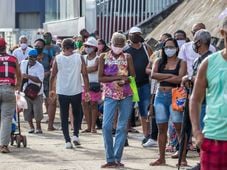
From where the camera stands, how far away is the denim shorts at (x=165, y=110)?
33.0ft

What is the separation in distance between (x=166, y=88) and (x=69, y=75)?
2400 millimetres

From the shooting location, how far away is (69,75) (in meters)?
12.2

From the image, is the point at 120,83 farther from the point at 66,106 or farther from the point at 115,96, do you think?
the point at 66,106

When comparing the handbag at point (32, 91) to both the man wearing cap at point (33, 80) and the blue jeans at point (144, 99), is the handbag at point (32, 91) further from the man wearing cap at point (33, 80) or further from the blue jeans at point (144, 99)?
the blue jeans at point (144, 99)

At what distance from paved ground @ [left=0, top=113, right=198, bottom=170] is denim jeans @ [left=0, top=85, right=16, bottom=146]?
0.28m

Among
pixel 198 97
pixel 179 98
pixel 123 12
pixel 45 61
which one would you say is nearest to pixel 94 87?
pixel 45 61

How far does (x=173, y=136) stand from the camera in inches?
451

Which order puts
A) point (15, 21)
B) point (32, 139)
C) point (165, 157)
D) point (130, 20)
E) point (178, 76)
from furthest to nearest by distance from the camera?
1. point (15, 21)
2. point (130, 20)
3. point (32, 139)
4. point (165, 157)
5. point (178, 76)

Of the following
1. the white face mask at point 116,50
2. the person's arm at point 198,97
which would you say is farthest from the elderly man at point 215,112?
the white face mask at point 116,50

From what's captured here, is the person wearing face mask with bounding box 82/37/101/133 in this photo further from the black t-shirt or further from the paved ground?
the black t-shirt

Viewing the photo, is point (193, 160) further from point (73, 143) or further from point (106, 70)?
point (73, 143)

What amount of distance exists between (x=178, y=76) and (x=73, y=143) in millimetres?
3028

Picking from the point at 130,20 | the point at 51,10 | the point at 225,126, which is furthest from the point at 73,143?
the point at 51,10

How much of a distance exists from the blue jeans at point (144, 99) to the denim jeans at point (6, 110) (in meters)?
2.10
